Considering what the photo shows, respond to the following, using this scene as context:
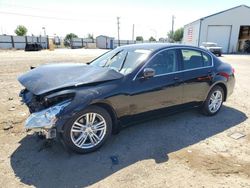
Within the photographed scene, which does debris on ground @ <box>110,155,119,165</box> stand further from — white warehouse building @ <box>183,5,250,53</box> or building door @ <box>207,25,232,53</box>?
building door @ <box>207,25,232,53</box>

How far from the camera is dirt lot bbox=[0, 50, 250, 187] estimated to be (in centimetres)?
296

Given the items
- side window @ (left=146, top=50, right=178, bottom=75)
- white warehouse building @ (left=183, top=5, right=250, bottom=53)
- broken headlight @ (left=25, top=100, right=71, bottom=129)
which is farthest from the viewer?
white warehouse building @ (left=183, top=5, right=250, bottom=53)

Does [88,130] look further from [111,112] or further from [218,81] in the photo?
[218,81]

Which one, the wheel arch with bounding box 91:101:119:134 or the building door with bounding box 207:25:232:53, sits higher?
the building door with bounding box 207:25:232:53

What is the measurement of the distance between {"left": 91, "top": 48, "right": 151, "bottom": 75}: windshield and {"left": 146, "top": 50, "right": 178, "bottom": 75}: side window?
190 mm

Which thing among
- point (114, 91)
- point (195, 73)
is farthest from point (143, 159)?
point (195, 73)

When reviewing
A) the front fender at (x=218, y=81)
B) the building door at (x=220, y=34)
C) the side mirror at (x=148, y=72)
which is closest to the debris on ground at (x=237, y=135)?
the front fender at (x=218, y=81)

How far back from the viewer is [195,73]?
475 centimetres

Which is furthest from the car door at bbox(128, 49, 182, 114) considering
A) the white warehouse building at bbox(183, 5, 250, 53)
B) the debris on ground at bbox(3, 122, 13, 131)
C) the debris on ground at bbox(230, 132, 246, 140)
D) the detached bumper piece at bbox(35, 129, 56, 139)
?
the white warehouse building at bbox(183, 5, 250, 53)

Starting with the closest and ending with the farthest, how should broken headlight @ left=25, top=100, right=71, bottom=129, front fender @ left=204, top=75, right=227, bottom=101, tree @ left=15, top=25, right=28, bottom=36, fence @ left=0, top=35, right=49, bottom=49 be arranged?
broken headlight @ left=25, top=100, right=71, bottom=129, front fender @ left=204, top=75, right=227, bottom=101, fence @ left=0, top=35, right=49, bottom=49, tree @ left=15, top=25, right=28, bottom=36

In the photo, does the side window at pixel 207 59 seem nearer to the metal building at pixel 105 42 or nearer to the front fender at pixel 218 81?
the front fender at pixel 218 81

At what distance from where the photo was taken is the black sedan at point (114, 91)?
3254 mm

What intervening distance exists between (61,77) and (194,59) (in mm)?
2861

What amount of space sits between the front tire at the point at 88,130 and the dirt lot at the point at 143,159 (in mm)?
158
